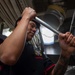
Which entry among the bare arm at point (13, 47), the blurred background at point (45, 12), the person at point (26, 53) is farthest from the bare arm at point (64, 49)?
the blurred background at point (45, 12)

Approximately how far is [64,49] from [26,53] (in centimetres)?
24

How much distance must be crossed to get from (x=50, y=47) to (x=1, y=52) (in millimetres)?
1501

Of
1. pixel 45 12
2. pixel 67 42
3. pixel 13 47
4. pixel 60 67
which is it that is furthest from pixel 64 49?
pixel 45 12

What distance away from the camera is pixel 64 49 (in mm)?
1109

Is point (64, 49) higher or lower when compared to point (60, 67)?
higher

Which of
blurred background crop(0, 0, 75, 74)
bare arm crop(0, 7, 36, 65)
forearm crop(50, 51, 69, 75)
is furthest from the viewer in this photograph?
blurred background crop(0, 0, 75, 74)

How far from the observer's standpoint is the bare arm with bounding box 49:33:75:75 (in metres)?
1.05

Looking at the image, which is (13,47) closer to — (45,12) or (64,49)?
(64,49)

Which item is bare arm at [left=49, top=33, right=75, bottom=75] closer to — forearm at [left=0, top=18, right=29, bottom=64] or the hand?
the hand

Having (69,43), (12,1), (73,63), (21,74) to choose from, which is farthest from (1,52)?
(73,63)

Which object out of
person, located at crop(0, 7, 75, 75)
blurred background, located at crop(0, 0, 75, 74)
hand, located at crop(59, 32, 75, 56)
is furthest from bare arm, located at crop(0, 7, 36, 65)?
blurred background, located at crop(0, 0, 75, 74)

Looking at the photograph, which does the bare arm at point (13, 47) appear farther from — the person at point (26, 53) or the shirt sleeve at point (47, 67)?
the shirt sleeve at point (47, 67)

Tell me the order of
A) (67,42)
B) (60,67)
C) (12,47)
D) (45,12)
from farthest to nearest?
(45,12), (60,67), (67,42), (12,47)

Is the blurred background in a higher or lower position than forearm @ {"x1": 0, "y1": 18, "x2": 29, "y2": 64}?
lower
